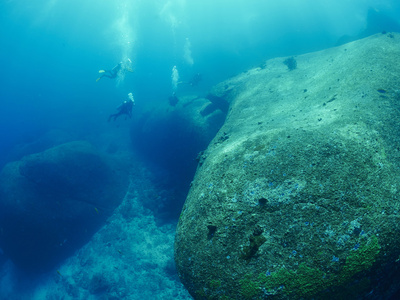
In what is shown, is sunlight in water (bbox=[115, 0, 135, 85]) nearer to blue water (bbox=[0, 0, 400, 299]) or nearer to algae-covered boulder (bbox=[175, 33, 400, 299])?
blue water (bbox=[0, 0, 400, 299])

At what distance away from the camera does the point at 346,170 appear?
3.21m

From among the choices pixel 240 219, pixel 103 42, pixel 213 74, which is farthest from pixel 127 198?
pixel 103 42

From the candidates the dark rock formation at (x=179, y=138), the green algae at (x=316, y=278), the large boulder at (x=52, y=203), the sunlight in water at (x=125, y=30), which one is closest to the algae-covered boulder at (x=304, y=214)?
the green algae at (x=316, y=278)

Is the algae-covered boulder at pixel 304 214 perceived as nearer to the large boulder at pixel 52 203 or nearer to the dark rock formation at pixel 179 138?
the dark rock formation at pixel 179 138

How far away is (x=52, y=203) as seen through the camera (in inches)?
544

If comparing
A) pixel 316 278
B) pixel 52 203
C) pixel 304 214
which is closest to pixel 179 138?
pixel 52 203

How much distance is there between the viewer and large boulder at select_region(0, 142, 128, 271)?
42.4 feet

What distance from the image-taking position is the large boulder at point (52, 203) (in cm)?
1293

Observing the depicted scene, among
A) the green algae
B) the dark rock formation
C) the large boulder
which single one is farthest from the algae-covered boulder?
the large boulder

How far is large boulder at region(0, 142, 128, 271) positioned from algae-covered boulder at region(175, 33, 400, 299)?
11060 millimetres

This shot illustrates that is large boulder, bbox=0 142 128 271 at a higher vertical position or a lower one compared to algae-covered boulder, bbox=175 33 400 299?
lower

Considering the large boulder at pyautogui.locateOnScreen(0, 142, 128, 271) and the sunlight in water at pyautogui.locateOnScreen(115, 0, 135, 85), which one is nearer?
the large boulder at pyautogui.locateOnScreen(0, 142, 128, 271)

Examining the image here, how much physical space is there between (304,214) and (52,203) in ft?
A: 53.5

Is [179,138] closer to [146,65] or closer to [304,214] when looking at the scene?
[304,214]
